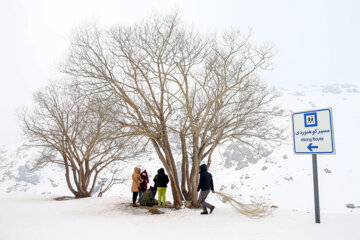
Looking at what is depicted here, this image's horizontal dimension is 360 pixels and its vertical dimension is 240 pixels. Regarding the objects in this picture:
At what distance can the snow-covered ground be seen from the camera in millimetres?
5531

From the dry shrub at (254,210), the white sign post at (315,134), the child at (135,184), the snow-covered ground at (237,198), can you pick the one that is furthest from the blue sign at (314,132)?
the child at (135,184)

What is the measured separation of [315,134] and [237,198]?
374cm

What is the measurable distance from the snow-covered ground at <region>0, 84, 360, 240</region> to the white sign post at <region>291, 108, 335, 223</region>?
1.66 m

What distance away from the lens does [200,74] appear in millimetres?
10102

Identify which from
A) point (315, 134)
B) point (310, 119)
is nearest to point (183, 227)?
point (315, 134)

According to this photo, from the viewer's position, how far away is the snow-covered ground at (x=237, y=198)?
553 centimetres

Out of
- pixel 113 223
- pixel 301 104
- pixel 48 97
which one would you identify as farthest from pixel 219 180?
pixel 301 104

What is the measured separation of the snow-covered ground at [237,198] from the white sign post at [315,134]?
65.3 inches

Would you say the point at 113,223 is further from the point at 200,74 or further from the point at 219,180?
the point at 219,180

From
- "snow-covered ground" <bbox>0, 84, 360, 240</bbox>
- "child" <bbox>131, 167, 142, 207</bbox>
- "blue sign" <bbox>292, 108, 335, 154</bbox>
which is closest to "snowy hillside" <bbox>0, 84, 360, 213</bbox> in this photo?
"snow-covered ground" <bbox>0, 84, 360, 240</bbox>

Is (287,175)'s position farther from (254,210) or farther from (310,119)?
(310,119)

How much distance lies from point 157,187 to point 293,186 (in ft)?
84.2

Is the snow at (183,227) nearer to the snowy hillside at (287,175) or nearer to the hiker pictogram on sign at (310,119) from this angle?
the hiker pictogram on sign at (310,119)

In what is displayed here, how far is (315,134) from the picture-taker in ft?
18.1
